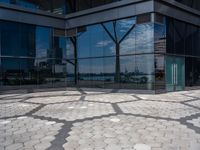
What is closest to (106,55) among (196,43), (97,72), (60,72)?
(97,72)

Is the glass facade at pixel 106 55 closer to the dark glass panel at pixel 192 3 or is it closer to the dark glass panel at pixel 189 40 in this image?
the dark glass panel at pixel 189 40

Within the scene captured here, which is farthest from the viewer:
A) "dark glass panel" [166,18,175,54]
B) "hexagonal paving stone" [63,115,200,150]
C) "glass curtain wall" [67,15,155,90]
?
"dark glass panel" [166,18,175,54]

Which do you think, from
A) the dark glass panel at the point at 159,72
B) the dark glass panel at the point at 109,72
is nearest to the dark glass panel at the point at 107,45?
the dark glass panel at the point at 109,72

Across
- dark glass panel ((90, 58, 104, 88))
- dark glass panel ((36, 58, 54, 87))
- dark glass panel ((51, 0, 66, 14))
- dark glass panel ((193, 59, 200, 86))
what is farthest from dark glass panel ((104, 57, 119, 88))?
dark glass panel ((193, 59, 200, 86))

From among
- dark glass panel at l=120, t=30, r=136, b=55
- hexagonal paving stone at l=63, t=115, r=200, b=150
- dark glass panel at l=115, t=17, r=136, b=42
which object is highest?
dark glass panel at l=115, t=17, r=136, b=42

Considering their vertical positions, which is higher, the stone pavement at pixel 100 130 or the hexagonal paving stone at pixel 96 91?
the hexagonal paving stone at pixel 96 91

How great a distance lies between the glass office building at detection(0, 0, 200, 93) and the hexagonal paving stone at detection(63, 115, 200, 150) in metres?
9.78

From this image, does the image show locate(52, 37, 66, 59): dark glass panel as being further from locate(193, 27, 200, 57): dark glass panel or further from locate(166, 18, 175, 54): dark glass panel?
locate(193, 27, 200, 57): dark glass panel

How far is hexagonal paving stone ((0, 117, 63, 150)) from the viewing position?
5630mm

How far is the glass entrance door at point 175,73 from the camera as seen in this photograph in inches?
718

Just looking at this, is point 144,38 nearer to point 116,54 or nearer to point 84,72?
point 116,54

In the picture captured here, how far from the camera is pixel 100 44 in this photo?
20.0 metres

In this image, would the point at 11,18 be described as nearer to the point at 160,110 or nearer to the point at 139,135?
→ the point at 160,110

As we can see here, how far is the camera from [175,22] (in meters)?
19.1
